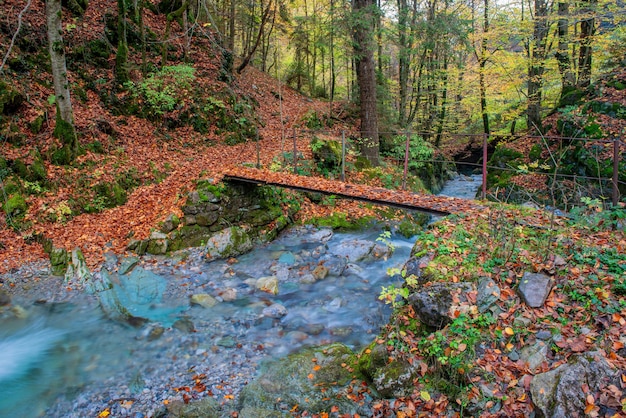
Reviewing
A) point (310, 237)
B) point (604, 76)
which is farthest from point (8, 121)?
point (604, 76)

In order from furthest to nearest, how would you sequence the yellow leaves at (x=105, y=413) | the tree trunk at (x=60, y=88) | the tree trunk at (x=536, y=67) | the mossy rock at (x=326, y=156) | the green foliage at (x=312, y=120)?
the green foliage at (x=312, y=120)
the tree trunk at (x=536, y=67)
the mossy rock at (x=326, y=156)
the tree trunk at (x=60, y=88)
the yellow leaves at (x=105, y=413)

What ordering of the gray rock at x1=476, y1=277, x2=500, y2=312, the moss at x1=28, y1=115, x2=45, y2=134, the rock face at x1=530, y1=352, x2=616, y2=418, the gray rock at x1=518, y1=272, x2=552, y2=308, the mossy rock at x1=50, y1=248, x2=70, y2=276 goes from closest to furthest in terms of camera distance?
1. the rock face at x1=530, y1=352, x2=616, y2=418
2. the gray rock at x1=518, y1=272, x2=552, y2=308
3. the gray rock at x1=476, y1=277, x2=500, y2=312
4. the mossy rock at x1=50, y1=248, x2=70, y2=276
5. the moss at x1=28, y1=115, x2=45, y2=134

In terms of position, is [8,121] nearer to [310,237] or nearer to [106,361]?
[106,361]

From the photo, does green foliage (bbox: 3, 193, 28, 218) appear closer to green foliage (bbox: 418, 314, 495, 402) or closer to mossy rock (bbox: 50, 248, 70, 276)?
mossy rock (bbox: 50, 248, 70, 276)

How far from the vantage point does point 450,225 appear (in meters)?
5.47

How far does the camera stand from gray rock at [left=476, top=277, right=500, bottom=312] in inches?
157

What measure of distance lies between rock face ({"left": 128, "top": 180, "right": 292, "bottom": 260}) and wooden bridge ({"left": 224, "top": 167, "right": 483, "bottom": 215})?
61 centimetres

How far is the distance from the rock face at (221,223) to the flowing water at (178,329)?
12.0 inches

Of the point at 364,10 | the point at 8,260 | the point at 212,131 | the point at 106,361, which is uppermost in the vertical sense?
the point at 364,10

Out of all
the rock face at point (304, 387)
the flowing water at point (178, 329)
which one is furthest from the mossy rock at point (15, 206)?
the rock face at point (304, 387)

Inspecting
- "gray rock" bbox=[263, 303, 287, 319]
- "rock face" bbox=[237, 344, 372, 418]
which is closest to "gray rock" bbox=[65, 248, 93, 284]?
"gray rock" bbox=[263, 303, 287, 319]

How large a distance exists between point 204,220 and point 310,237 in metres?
2.70

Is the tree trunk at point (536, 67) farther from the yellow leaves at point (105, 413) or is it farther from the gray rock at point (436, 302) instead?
the yellow leaves at point (105, 413)

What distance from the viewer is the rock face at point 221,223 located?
8.32m
